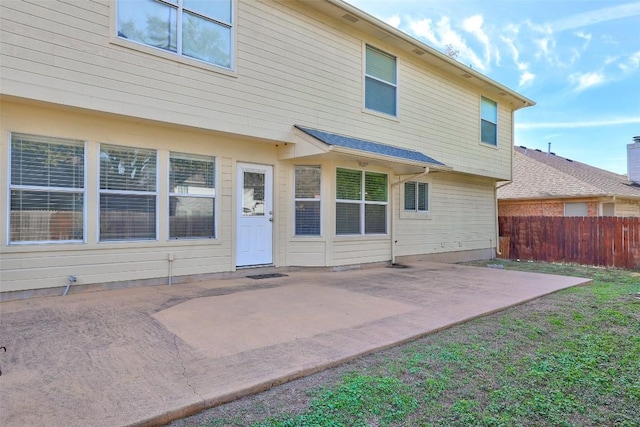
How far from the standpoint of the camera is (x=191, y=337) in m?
3.79

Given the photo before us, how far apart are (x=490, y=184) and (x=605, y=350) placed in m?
11.0

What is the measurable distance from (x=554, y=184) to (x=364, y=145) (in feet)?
42.7

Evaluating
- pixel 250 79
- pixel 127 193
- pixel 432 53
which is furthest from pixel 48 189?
pixel 432 53

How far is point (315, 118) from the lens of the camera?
8070 mm

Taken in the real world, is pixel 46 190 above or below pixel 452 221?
above

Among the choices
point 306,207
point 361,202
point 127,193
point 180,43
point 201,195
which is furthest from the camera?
point 361,202

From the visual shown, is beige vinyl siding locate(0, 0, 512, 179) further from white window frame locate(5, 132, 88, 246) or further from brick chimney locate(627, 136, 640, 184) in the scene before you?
brick chimney locate(627, 136, 640, 184)

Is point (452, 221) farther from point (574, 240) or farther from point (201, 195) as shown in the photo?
point (201, 195)

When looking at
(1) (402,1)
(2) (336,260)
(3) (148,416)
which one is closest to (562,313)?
(2) (336,260)

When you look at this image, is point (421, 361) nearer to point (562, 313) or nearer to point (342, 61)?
point (562, 313)

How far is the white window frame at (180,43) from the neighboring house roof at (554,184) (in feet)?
49.3

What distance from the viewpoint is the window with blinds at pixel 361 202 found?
27.8ft

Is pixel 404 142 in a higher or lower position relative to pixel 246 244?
higher

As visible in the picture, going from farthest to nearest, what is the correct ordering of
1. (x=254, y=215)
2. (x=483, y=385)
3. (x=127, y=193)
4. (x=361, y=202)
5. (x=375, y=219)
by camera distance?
(x=375, y=219)
(x=361, y=202)
(x=254, y=215)
(x=127, y=193)
(x=483, y=385)
